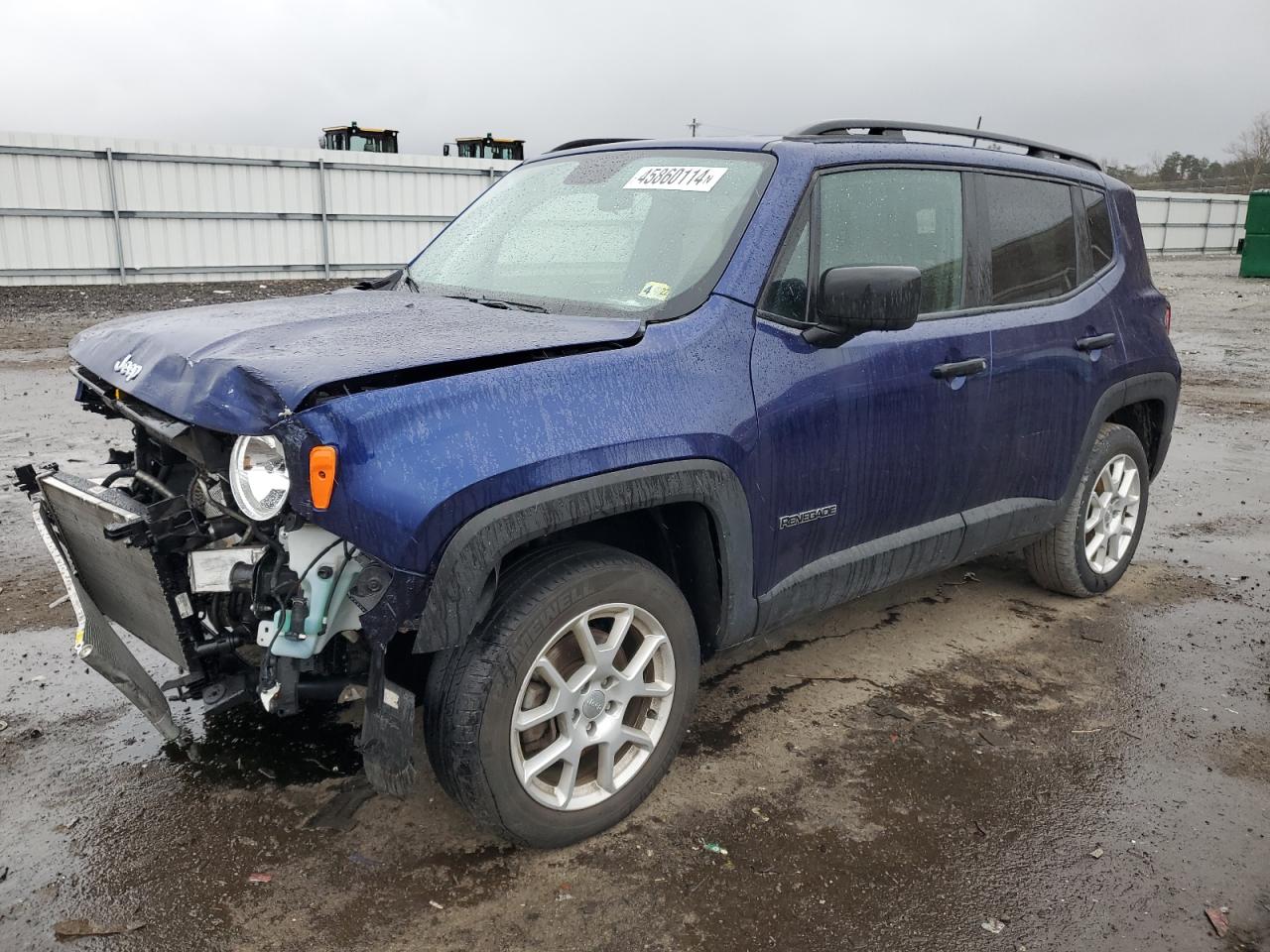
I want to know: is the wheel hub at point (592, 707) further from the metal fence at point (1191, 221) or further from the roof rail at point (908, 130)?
the metal fence at point (1191, 221)

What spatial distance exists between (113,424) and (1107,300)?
7186 millimetres

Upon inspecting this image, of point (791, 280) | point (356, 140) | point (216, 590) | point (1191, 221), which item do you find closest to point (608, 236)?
point (791, 280)

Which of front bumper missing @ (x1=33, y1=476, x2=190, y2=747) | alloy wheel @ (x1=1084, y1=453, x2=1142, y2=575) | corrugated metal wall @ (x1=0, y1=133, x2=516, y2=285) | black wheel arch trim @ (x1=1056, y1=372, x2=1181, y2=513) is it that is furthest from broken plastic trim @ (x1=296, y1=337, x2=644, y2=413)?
corrugated metal wall @ (x1=0, y1=133, x2=516, y2=285)

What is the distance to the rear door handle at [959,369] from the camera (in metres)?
3.60

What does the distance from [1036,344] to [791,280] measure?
4.56 ft

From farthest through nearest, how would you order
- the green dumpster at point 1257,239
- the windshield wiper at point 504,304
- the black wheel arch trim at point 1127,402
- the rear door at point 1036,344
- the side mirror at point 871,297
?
the green dumpster at point 1257,239, the black wheel arch trim at point 1127,402, the rear door at point 1036,344, the windshield wiper at point 504,304, the side mirror at point 871,297

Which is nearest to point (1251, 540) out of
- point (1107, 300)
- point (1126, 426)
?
point (1126, 426)

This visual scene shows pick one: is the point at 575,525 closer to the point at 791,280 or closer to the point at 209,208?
the point at 791,280

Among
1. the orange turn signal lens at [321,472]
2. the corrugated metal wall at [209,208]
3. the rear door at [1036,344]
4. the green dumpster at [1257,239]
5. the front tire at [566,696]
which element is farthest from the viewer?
the green dumpster at [1257,239]

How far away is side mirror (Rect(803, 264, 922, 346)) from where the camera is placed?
2.99 m

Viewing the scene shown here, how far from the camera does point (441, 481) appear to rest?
2.38 metres

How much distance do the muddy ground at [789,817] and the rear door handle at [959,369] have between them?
4.09 ft

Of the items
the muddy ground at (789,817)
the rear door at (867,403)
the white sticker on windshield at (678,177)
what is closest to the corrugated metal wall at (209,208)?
the muddy ground at (789,817)

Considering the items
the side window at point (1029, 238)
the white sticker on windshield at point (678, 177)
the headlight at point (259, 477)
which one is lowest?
the headlight at point (259, 477)
